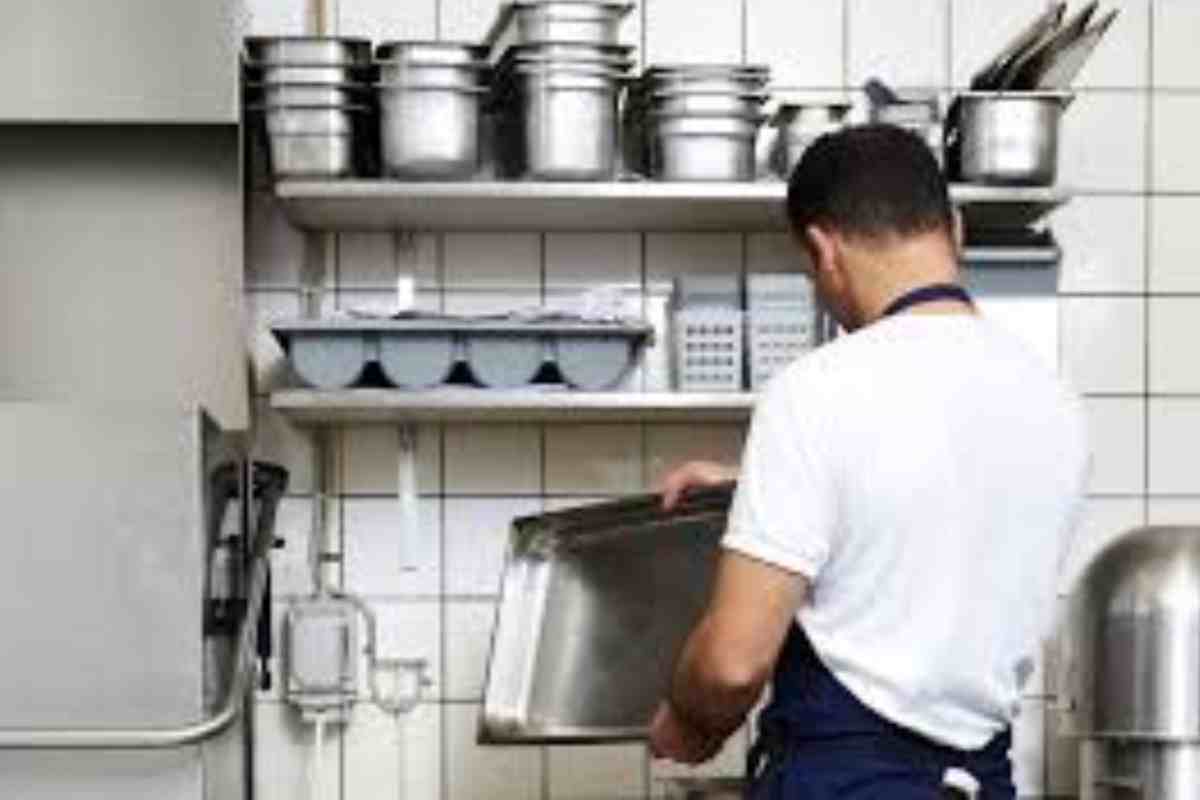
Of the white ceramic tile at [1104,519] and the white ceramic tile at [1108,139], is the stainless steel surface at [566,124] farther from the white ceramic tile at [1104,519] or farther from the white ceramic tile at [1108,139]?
the white ceramic tile at [1104,519]

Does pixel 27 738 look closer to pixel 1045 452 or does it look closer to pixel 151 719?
pixel 151 719

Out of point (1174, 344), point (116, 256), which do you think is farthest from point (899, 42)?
point (116, 256)

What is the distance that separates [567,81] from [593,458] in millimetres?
632

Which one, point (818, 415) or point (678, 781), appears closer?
point (818, 415)

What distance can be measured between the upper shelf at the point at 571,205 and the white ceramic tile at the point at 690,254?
22 millimetres

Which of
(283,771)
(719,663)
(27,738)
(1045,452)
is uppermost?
(1045,452)

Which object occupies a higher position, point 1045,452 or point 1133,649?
point 1045,452

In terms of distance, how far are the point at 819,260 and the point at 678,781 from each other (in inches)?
29.5

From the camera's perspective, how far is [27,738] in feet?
6.63

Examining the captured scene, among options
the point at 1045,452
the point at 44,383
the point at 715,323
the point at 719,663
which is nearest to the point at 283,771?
the point at 44,383

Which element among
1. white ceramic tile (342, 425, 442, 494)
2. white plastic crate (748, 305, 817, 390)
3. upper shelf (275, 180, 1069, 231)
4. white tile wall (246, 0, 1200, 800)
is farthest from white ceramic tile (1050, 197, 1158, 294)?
white ceramic tile (342, 425, 442, 494)

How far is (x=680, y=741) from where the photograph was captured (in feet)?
6.29

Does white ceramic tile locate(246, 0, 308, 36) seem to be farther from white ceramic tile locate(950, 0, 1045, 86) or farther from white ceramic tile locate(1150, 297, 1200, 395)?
white ceramic tile locate(1150, 297, 1200, 395)

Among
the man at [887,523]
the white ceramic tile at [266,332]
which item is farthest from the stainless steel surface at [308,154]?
the man at [887,523]
